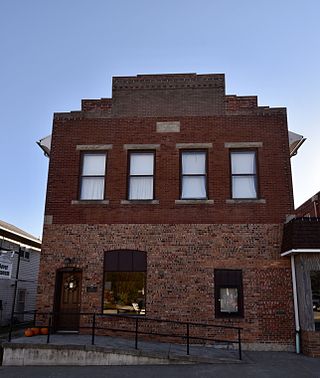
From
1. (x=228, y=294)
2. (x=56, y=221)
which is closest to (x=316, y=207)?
(x=228, y=294)

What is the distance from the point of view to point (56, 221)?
1344cm

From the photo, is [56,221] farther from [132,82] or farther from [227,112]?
[227,112]

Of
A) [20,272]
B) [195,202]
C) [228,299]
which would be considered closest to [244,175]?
[195,202]

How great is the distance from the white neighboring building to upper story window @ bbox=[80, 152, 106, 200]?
5211 mm

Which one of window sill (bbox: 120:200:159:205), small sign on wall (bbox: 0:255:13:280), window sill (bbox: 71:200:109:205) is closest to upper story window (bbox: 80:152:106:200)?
window sill (bbox: 71:200:109:205)

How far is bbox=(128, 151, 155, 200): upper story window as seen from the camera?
533 inches

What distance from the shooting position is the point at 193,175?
13.5m

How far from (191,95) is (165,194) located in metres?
3.84

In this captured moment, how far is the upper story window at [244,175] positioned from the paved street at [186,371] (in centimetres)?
534

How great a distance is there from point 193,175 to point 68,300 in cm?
593

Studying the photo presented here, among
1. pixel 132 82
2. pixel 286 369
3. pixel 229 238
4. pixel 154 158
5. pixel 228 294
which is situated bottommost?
pixel 286 369

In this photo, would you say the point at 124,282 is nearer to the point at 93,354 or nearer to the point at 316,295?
the point at 93,354

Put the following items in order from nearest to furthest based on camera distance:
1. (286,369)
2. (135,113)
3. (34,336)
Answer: (286,369)
(34,336)
(135,113)

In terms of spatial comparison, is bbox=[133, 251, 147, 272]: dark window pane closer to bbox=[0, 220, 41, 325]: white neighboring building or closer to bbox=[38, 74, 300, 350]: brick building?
bbox=[38, 74, 300, 350]: brick building
